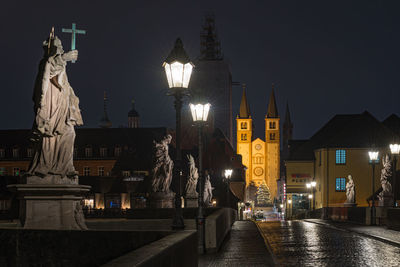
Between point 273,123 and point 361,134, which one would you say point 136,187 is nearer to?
point 361,134

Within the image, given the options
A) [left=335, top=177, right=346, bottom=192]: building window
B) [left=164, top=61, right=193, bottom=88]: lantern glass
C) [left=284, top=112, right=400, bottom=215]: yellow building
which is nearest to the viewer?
[left=164, top=61, right=193, bottom=88]: lantern glass

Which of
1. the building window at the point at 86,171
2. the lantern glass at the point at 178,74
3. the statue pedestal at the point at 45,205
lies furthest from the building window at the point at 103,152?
the statue pedestal at the point at 45,205

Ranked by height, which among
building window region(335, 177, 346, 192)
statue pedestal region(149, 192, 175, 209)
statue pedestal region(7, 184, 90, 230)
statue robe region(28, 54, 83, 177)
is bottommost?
building window region(335, 177, 346, 192)

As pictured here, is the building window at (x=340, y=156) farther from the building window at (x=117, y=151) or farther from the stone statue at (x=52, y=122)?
the stone statue at (x=52, y=122)

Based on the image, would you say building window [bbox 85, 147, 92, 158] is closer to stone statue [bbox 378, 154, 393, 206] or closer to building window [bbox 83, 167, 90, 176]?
building window [bbox 83, 167, 90, 176]

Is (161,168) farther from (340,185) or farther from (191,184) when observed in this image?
(340,185)

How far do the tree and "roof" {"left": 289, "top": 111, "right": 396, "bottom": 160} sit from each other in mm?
91604

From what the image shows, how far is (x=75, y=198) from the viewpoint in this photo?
9.66 m

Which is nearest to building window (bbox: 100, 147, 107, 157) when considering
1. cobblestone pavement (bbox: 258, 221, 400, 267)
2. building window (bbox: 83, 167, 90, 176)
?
building window (bbox: 83, 167, 90, 176)

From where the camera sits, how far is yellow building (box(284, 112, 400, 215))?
71.8 m

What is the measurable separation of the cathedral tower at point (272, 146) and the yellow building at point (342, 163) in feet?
336

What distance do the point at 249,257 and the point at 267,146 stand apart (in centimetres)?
16928

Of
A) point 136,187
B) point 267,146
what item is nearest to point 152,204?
point 136,187

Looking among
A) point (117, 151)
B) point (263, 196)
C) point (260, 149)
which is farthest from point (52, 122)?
point (260, 149)
